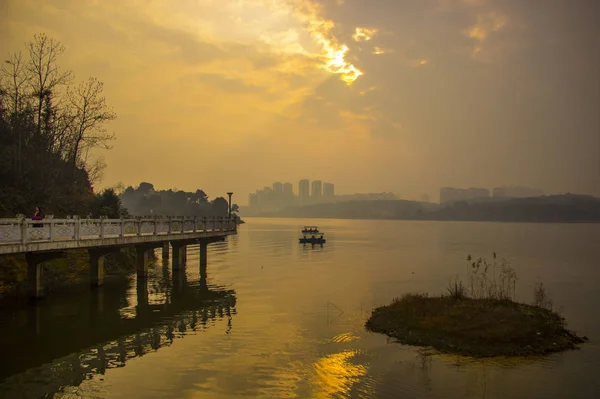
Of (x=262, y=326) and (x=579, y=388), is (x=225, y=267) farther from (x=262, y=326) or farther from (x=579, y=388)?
(x=579, y=388)

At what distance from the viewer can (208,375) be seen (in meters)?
17.9

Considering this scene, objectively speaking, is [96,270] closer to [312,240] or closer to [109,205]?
[109,205]

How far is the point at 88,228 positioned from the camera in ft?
97.0

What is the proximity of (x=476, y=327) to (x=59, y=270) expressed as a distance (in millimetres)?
30404

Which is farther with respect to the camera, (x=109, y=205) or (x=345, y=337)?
(x=109, y=205)

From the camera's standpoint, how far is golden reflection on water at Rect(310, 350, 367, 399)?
16.4 metres

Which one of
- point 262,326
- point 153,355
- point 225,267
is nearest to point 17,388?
point 153,355

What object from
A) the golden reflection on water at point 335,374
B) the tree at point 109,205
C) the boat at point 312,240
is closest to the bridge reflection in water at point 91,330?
the golden reflection on water at point 335,374

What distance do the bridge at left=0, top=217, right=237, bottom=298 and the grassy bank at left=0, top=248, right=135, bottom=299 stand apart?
307cm

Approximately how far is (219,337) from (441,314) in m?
10.7

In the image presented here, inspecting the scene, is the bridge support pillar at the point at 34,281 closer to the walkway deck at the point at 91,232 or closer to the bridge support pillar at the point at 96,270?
the walkway deck at the point at 91,232

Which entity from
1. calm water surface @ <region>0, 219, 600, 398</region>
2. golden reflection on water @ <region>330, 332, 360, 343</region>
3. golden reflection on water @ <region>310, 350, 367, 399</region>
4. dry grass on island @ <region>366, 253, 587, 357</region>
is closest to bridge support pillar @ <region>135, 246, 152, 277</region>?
calm water surface @ <region>0, 219, 600, 398</region>

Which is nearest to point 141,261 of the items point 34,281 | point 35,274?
point 35,274

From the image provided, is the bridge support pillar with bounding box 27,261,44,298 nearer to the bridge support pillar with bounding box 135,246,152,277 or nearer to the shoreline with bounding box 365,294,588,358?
the bridge support pillar with bounding box 135,246,152,277
